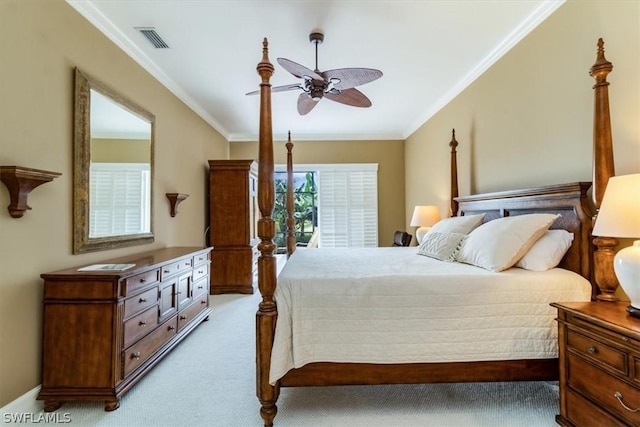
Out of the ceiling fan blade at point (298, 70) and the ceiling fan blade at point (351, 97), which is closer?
the ceiling fan blade at point (298, 70)

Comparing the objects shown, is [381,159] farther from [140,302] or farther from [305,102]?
[140,302]

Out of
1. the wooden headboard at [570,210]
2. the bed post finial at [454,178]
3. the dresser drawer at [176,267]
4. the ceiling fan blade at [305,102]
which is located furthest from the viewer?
the bed post finial at [454,178]

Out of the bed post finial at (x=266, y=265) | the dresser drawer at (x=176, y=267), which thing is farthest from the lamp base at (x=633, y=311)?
the dresser drawer at (x=176, y=267)

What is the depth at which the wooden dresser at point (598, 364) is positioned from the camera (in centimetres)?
134

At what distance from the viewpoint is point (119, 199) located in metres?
2.84

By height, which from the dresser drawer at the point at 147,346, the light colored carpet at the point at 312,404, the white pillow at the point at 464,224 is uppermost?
the white pillow at the point at 464,224

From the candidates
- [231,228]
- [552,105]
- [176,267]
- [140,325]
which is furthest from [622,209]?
[231,228]

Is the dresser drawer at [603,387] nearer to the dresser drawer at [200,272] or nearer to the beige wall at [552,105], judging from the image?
the beige wall at [552,105]

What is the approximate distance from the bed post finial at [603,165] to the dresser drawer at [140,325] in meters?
2.87

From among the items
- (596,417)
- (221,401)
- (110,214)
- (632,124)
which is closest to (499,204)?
(632,124)

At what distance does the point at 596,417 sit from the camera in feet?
4.87

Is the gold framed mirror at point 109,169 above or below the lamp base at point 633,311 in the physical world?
above

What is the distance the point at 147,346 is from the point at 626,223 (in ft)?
9.73

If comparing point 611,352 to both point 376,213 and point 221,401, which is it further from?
point 376,213
